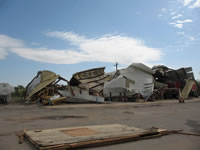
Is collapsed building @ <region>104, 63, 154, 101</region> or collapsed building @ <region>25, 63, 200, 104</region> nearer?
collapsed building @ <region>25, 63, 200, 104</region>

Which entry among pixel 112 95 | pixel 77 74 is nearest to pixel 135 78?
pixel 112 95

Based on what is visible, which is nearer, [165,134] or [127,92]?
[165,134]

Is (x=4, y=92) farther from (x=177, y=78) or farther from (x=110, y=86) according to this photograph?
(x=177, y=78)

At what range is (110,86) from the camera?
1171 inches

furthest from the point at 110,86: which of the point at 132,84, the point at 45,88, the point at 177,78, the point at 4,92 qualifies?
the point at 177,78

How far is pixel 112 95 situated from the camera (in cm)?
2953

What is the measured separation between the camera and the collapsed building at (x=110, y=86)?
77.4 ft

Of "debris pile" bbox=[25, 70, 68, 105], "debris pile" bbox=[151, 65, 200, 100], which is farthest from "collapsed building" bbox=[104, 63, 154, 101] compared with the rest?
"debris pile" bbox=[25, 70, 68, 105]

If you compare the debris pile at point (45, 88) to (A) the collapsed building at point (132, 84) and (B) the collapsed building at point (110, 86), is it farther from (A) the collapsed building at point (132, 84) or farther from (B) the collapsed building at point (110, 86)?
(A) the collapsed building at point (132, 84)

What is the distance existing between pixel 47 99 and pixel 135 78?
53.3 feet

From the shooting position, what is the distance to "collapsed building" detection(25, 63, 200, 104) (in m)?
23.6

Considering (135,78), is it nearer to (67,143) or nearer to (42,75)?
(42,75)

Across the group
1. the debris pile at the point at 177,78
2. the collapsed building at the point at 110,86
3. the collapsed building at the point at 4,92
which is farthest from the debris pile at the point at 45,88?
the debris pile at the point at 177,78

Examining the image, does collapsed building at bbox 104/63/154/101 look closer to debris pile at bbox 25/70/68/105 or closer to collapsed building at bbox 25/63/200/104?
collapsed building at bbox 25/63/200/104
